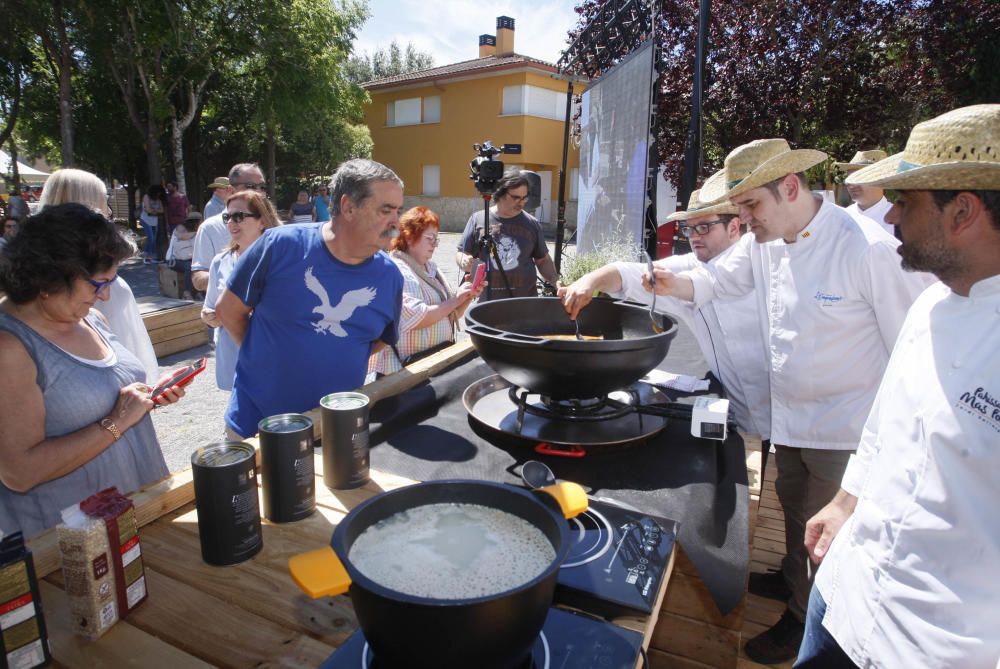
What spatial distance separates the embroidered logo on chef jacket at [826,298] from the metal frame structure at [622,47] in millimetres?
4198

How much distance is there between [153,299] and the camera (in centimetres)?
688

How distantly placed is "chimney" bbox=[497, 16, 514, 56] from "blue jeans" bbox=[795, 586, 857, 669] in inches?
1048

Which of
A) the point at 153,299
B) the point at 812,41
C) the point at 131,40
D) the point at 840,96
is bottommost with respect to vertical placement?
the point at 153,299

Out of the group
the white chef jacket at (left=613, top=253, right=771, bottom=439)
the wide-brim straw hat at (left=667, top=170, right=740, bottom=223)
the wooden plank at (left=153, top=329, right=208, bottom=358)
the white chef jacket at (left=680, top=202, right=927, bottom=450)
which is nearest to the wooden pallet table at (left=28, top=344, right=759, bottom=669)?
the white chef jacket at (left=680, top=202, right=927, bottom=450)

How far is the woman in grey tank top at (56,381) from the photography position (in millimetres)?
1455

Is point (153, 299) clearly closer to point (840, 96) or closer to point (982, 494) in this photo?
point (982, 494)

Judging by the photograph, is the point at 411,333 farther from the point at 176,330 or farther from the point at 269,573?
the point at 176,330

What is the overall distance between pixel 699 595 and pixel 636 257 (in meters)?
5.38

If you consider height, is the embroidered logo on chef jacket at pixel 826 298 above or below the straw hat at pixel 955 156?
below

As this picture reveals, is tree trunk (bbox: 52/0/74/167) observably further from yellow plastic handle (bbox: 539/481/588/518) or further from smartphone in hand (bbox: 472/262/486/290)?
yellow plastic handle (bbox: 539/481/588/518)

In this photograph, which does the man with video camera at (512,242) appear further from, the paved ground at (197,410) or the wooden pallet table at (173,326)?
the wooden pallet table at (173,326)

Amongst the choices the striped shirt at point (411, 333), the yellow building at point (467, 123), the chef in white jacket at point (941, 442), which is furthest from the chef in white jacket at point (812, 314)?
the yellow building at point (467, 123)

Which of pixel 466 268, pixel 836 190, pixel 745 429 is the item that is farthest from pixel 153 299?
pixel 836 190

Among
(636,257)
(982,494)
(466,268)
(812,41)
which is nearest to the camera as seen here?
(982,494)
